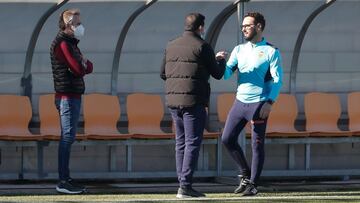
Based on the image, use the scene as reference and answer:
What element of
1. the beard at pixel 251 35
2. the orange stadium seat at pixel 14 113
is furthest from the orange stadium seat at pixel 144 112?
the beard at pixel 251 35

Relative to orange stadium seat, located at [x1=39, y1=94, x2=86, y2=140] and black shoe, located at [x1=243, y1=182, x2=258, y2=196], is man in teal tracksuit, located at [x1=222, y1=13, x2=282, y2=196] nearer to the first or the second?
black shoe, located at [x1=243, y1=182, x2=258, y2=196]

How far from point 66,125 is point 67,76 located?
0.46 m

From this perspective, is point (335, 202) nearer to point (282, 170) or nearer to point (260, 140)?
point (260, 140)

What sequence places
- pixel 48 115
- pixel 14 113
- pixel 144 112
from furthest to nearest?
pixel 144 112, pixel 48 115, pixel 14 113

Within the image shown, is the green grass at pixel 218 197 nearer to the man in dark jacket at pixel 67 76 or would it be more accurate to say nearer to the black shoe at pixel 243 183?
the black shoe at pixel 243 183

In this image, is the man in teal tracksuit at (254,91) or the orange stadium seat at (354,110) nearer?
the man in teal tracksuit at (254,91)

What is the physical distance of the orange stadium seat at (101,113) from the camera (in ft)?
38.1

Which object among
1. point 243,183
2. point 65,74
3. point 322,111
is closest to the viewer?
point 243,183

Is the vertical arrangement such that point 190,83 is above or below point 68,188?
above

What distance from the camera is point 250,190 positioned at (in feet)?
29.6

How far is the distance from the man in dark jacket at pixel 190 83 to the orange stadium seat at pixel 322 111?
11.6 ft

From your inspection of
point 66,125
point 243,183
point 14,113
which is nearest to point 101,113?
point 14,113

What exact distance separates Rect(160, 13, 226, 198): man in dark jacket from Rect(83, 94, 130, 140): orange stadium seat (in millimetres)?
2916

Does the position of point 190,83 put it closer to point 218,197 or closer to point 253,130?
point 253,130
